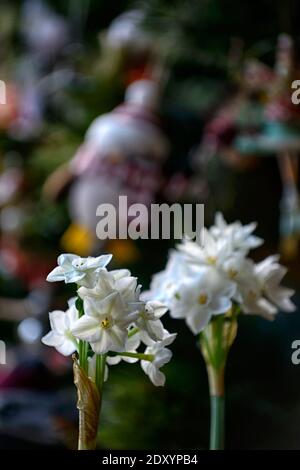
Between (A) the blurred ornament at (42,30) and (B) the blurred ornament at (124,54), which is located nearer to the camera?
(B) the blurred ornament at (124,54)

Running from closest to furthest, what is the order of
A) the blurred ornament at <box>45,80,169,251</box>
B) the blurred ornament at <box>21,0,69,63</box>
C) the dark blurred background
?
the dark blurred background, the blurred ornament at <box>45,80,169,251</box>, the blurred ornament at <box>21,0,69,63</box>

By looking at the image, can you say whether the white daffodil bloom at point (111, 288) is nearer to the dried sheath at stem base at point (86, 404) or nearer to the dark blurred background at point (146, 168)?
the dried sheath at stem base at point (86, 404)

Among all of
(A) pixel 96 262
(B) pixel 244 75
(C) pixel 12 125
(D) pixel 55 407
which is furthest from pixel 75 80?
(A) pixel 96 262

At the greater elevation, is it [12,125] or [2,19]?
[2,19]

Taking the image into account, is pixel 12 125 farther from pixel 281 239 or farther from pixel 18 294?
pixel 281 239

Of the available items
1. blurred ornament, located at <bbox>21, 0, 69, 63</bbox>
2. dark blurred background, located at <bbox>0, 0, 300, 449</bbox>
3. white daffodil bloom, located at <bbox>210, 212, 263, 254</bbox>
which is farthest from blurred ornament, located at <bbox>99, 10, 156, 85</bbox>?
white daffodil bloom, located at <bbox>210, 212, 263, 254</bbox>

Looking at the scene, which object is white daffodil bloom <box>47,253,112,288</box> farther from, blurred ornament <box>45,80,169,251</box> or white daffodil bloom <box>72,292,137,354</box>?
blurred ornament <box>45,80,169,251</box>

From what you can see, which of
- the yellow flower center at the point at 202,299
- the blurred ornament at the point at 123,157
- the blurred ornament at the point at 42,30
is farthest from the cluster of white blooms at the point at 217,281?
the blurred ornament at the point at 42,30

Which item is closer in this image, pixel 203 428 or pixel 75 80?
pixel 203 428
